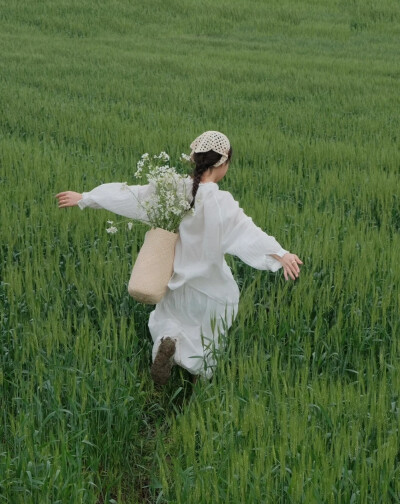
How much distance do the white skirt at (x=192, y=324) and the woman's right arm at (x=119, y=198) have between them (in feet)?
1.25

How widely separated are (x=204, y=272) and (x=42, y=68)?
914 cm

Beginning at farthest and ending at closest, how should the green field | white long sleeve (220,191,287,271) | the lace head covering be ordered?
the lace head covering → white long sleeve (220,191,287,271) → the green field

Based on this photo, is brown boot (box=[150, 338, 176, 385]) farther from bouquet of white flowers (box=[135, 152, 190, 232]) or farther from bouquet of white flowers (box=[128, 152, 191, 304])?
bouquet of white flowers (box=[135, 152, 190, 232])

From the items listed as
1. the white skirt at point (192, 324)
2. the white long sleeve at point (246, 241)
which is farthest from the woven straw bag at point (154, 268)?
the white long sleeve at point (246, 241)

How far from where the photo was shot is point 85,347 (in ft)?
11.5

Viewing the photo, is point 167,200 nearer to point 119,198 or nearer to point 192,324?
point 119,198

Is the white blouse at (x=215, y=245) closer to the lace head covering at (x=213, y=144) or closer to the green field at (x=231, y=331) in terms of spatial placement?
the lace head covering at (x=213, y=144)

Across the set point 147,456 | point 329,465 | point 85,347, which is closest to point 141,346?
point 85,347

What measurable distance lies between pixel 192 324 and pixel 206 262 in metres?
0.26

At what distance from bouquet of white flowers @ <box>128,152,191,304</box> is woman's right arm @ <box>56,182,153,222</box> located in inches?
3.4

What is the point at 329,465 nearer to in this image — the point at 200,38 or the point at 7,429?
the point at 7,429

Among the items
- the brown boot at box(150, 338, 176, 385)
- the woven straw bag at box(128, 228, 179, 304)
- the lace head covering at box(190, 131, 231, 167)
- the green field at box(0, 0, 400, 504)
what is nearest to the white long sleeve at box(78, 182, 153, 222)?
the woven straw bag at box(128, 228, 179, 304)

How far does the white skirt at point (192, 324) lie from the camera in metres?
3.59

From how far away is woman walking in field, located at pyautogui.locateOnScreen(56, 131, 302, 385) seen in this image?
3562 mm
